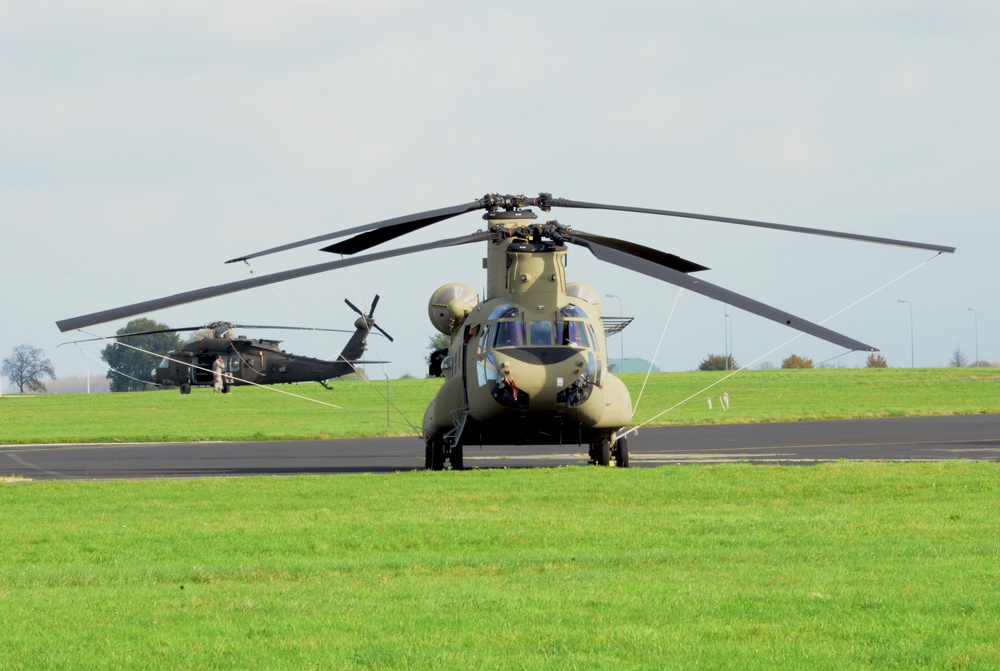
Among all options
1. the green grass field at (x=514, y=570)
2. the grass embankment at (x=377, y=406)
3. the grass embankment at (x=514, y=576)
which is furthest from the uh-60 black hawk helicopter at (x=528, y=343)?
the grass embankment at (x=377, y=406)

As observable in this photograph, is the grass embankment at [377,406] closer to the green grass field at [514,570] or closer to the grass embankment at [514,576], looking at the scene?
the green grass field at [514,570]

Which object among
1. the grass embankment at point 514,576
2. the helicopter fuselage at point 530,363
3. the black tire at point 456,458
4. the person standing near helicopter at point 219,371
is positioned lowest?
the grass embankment at point 514,576

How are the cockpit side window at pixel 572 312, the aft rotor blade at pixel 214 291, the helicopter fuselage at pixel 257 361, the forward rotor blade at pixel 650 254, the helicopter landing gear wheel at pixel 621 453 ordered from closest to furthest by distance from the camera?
the aft rotor blade at pixel 214 291
the forward rotor blade at pixel 650 254
the cockpit side window at pixel 572 312
the helicopter landing gear wheel at pixel 621 453
the helicopter fuselage at pixel 257 361

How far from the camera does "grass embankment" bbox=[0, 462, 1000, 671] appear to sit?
23.9 feet

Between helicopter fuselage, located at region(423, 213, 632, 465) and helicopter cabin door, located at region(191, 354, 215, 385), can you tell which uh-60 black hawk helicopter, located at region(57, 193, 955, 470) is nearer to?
helicopter fuselage, located at region(423, 213, 632, 465)

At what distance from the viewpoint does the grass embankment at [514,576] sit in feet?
23.9

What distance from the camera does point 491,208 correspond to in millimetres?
22281

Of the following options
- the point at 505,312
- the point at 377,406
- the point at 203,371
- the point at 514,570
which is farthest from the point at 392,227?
the point at 203,371

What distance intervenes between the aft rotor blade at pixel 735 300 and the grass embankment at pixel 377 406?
849 inches

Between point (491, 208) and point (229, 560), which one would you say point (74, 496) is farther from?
point (491, 208)

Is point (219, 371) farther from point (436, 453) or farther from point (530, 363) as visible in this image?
Result: point (530, 363)

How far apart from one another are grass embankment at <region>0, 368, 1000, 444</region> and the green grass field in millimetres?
21673

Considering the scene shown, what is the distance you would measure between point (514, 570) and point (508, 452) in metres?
23.0

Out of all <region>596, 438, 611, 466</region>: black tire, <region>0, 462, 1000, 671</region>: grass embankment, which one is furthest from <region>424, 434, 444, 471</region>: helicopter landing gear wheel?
<region>0, 462, 1000, 671</region>: grass embankment
